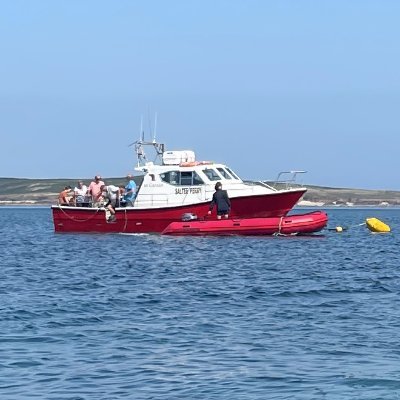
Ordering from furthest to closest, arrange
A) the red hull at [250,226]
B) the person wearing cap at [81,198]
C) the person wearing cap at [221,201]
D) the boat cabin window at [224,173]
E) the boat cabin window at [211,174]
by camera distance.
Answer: the person wearing cap at [81,198] < the boat cabin window at [224,173] < the boat cabin window at [211,174] < the red hull at [250,226] < the person wearing cap at [221,201]

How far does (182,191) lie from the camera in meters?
39.7

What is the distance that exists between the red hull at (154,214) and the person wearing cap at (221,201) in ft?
3.44

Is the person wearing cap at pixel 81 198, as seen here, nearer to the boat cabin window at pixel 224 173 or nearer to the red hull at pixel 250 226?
the boat cabin window at pixel 224 173

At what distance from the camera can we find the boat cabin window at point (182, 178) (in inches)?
1559

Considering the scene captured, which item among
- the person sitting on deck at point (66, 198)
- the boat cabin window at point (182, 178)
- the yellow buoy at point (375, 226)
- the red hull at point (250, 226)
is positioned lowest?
the yellow buoy at point (375, 226)

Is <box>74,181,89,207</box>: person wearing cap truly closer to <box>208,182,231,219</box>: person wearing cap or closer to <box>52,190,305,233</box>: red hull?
<box>52,190,305,233</box>: red hull

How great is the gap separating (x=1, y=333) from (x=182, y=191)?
76.2 ft

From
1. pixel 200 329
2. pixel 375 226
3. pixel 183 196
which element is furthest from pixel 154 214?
pixel 200 329

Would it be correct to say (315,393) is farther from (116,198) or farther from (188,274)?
(116,198)

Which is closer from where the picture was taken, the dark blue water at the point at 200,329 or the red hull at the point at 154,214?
the dark blue water at the point at 200,329

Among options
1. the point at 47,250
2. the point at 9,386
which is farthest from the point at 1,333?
the point at 47,250

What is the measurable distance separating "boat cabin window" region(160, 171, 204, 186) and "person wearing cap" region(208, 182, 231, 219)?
2.17 metres

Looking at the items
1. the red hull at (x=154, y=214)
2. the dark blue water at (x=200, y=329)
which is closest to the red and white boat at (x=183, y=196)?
the red hull at (x=154, y=214)

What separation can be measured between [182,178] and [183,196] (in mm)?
619
